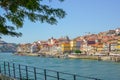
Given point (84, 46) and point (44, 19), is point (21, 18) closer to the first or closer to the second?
point (44, 19)

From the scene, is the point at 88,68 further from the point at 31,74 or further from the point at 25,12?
the point at 25,12

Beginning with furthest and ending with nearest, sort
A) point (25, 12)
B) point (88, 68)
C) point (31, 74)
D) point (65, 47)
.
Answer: point (65, 47) → point (88, 68) → point (31, 74) → point (25, 12)

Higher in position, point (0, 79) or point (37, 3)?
point (37, 3)

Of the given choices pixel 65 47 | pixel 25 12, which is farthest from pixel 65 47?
pixel 25 12

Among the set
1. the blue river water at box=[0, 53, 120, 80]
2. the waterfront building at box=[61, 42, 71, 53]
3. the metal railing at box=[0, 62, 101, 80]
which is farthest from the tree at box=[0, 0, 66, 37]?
the waterfront building at box=[61, 42, 71, 53]

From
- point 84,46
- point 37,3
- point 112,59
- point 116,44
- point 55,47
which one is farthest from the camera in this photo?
point 55,47

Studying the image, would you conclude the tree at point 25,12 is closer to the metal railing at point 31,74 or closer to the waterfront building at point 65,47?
the metal railing at point 31,74

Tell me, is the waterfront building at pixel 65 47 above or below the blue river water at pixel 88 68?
above

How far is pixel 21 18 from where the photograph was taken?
853 cm

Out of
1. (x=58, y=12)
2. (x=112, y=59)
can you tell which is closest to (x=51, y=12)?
(x=58, y=12)

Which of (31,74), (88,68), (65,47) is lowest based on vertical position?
(88,68)

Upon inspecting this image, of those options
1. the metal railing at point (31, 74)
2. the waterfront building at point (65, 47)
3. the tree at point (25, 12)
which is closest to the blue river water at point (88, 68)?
the metal railing at point (31, 74)

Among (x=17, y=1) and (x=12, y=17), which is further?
(x=12, y=17)

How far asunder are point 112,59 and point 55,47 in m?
71.8
